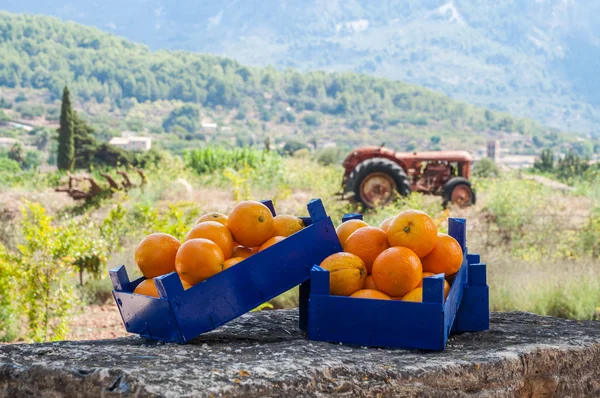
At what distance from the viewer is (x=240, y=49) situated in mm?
96062

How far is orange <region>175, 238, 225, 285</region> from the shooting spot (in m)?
1.66

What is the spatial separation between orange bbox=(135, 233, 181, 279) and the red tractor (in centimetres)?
954

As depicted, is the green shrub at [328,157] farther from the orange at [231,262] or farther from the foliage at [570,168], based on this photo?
the orange at [231,262]

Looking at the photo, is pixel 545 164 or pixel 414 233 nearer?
pixel 414 233

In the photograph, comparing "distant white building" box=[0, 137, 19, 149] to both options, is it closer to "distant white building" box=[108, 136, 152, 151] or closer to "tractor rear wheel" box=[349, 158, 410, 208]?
"distant white building" box=[108, 136, 152, 151]

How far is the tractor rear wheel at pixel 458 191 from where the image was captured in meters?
11.6

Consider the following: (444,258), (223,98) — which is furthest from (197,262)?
(223,98)

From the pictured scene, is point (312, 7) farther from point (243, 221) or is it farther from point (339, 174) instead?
point (243, 221)

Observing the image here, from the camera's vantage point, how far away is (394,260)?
1.67 meters

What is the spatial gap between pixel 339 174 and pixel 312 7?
323ft

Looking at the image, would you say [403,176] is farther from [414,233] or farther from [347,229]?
[414,233]

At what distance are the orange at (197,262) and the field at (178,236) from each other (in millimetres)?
2820

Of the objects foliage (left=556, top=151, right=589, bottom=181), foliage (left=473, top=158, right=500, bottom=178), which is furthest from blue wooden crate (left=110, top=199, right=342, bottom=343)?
foliage (left=556, top=151, right=589, bottom=181)

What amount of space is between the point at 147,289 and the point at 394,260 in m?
0.56
